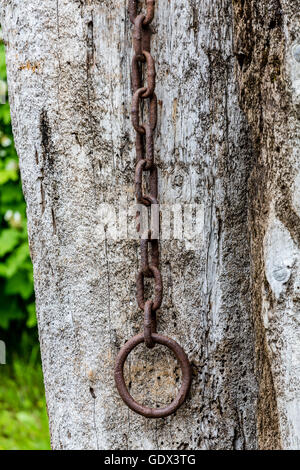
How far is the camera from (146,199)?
4.61 ft

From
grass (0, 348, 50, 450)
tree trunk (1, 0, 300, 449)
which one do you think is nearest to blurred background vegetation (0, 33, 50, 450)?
grass (0, 348, 50, 450)

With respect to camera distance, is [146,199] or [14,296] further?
[14,296]

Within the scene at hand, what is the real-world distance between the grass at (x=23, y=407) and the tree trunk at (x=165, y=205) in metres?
1.87

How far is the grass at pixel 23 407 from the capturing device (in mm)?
3320

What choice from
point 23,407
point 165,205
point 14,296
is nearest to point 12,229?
point 14,296

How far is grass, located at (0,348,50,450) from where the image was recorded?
332cm

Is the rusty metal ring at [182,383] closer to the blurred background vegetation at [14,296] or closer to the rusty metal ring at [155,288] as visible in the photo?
the rusty metal ring at [155,288]

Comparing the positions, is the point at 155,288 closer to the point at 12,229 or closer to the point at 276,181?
the point at 276,181

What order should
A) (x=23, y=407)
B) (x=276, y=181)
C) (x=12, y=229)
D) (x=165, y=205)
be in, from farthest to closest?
1. (x=12, y=229)
2. (x=23, y=407)
3. (x=165, y=205)
4. (x=276, y=181)

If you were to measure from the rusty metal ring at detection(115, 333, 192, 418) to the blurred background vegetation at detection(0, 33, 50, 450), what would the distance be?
226cm

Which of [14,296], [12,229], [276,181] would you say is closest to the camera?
[276,181]

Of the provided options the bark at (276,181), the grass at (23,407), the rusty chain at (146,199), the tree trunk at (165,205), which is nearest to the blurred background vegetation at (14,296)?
the grass at (23,407)

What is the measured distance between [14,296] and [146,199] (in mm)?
3089
